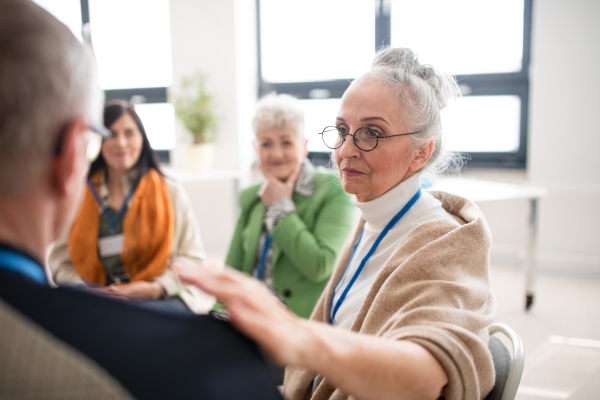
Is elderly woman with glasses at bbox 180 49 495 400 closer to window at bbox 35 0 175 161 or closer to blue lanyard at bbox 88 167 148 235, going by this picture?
blue lanyard at bbox 88 167 148 235

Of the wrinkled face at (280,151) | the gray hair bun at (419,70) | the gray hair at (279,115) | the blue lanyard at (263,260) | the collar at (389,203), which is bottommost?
the blue lanyard at (263,260)

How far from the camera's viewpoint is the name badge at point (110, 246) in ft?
7.77

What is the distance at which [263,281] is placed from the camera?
7.02ft

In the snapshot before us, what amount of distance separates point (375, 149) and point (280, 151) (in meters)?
1.07

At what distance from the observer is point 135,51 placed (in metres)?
5.92

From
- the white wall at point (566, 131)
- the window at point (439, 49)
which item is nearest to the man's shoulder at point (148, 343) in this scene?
the window at point (439, 49)

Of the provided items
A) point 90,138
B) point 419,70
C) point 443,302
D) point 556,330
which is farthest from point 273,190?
point 556,330

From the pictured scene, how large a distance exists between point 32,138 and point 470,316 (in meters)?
0.84

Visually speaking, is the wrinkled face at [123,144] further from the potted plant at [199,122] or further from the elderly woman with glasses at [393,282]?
the potted plant at [199,122]

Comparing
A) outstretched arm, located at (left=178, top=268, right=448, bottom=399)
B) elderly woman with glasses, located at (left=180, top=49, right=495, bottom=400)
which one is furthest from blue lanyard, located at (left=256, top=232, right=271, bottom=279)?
outstretched arm, located at (left=178, top=268, right=448, bottom=399)

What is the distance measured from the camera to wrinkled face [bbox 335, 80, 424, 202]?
1292 millimetres

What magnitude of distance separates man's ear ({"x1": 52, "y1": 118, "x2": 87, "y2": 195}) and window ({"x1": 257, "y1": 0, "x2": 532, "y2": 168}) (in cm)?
359

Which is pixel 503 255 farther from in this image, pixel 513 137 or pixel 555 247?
pixel 513 137

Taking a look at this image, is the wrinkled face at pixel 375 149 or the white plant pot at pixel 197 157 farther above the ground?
the wrinkled face at pixel 375 149
